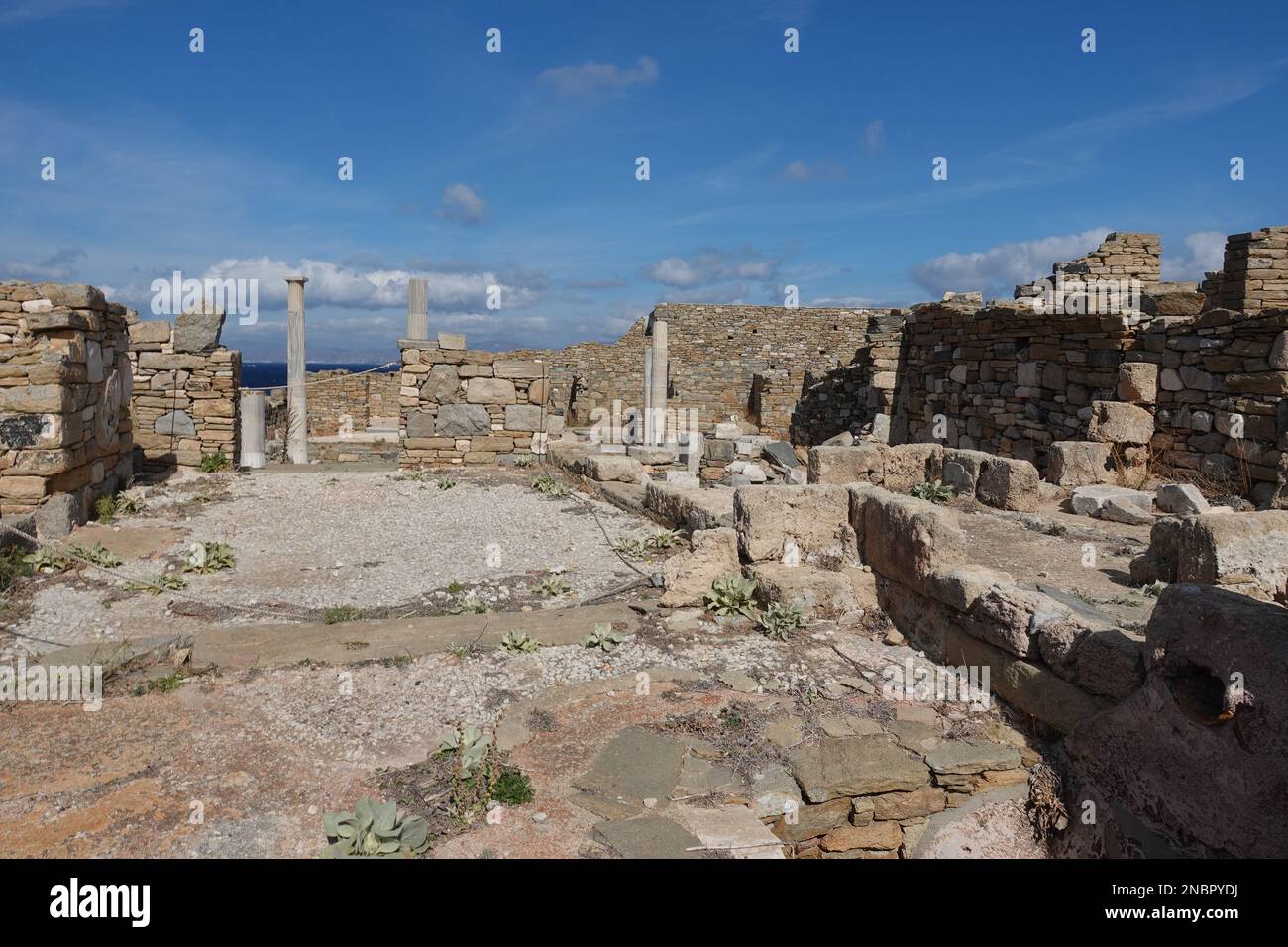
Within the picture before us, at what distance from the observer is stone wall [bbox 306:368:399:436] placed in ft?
78.0

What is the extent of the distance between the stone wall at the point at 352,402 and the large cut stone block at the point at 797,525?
1920 centimetres

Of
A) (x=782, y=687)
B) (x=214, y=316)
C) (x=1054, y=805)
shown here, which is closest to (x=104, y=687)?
(x=782, y=687)

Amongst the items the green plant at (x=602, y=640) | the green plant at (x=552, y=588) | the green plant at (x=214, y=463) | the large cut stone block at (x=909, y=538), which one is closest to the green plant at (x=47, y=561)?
the green plant at (x=552, y=588)

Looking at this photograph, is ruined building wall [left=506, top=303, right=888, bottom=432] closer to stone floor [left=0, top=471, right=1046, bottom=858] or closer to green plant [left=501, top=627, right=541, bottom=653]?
stone floor [left=0, top=471, right=1046, bottom=858]

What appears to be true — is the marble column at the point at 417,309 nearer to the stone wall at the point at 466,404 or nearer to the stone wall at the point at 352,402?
the stone wall at the point at 466,404

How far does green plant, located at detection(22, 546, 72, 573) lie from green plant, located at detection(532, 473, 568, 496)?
4813 millimetres

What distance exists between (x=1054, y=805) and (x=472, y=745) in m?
2.73

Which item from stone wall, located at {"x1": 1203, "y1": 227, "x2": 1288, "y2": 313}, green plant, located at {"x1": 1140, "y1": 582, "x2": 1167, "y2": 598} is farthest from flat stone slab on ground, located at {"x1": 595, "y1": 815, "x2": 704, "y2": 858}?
stone wall, located at {"x1": 1203, "y1": 227, "x2": 1288, "y2": 313}

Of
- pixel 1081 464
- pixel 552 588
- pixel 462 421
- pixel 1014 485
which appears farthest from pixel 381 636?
pixel 1081 464

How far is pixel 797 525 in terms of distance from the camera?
5832 millimetres

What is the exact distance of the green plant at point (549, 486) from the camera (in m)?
9.58

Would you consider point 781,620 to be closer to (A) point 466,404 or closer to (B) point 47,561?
(B) point 47,561

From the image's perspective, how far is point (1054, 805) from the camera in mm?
3709

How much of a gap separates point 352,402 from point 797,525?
71.1ft
